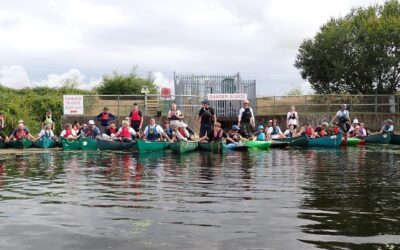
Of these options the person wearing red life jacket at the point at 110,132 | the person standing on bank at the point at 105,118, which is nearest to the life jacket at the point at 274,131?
the person wearing red life jacket at the point at 110,132

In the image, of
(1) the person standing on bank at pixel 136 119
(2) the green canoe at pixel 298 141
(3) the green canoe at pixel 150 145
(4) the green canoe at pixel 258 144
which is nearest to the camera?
(3) the green canoe at pixel 150 145

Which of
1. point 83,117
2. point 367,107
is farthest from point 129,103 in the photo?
point 367,107

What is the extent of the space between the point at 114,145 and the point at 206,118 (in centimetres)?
375

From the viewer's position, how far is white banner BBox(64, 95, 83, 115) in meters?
27.9

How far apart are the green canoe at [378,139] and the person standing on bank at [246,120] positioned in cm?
595

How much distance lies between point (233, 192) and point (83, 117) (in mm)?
20102

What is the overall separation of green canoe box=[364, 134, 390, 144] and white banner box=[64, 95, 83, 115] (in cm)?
1446

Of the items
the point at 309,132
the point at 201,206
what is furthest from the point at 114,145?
the point at 201,206

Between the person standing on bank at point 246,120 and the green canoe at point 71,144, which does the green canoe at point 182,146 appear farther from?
the green canoe at point 71,144

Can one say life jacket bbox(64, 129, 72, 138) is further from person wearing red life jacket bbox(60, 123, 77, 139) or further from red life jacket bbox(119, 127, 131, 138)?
red life jacket bbox(119, 127, 131, 138)

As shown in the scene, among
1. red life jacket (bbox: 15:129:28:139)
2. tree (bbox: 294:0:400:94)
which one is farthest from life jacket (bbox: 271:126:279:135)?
tree (bbox: 294:0:400:94)

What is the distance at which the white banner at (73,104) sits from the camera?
91.4ft

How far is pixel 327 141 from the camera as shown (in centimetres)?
2239

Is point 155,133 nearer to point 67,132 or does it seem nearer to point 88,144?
point 88,144
